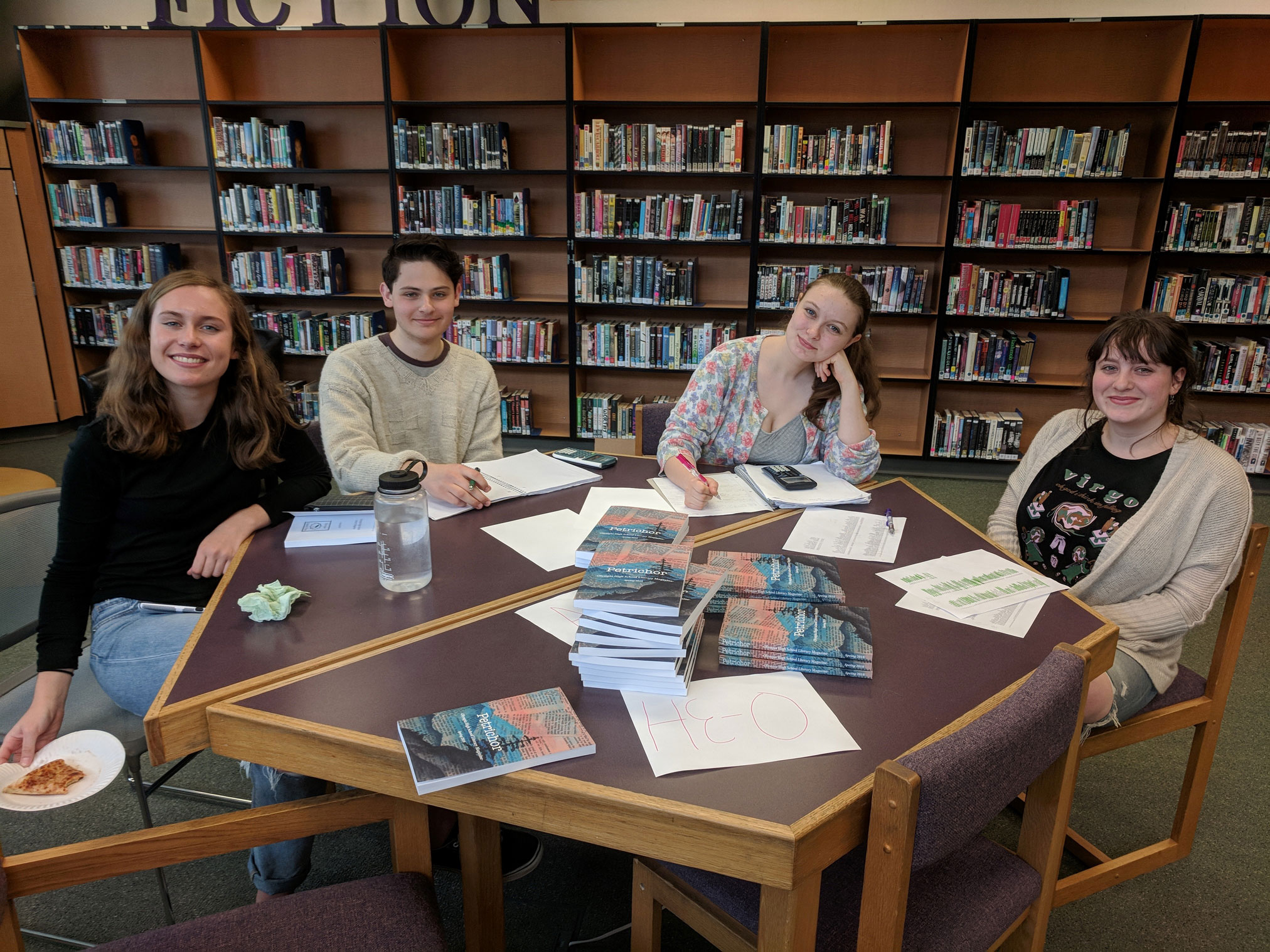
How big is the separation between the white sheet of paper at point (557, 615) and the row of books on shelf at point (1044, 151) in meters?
3.71

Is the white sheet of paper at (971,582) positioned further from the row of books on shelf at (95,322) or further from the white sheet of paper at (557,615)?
the row of books on shelf at (95,322)

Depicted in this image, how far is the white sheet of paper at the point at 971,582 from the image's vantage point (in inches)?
53.7

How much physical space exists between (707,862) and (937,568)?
2.76 ft

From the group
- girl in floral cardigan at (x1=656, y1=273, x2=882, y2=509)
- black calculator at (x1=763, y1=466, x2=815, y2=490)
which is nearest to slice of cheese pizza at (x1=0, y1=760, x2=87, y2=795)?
girl in floral cardigan at (x1=656, y1=273, x2=882, y2=509)

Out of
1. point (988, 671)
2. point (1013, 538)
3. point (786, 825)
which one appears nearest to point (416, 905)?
point (786, 825)

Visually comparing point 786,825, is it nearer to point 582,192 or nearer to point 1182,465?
point 1182,465

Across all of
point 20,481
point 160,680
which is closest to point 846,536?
point 160,680

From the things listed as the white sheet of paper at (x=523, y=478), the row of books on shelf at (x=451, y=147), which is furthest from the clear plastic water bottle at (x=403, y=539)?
the row of books on shelf at (x=451, y=147)

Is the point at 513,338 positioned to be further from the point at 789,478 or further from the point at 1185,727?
the point at 1185,727

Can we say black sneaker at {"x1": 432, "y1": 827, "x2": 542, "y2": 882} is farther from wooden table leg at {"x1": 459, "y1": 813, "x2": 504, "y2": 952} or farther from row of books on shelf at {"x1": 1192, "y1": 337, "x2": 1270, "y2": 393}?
row of books on shelf at {"x1": 1192, "y1": 337, "x2": 1270, "y2": 393}

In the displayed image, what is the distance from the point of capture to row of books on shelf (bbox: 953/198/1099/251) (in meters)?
4.09

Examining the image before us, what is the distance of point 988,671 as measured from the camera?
3.79 ft

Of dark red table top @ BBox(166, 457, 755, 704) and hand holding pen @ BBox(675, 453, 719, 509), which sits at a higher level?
hand holding pen @ BBox(675, 453, 719, 509)

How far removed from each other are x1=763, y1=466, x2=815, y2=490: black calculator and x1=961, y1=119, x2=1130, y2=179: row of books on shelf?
2858 mm
